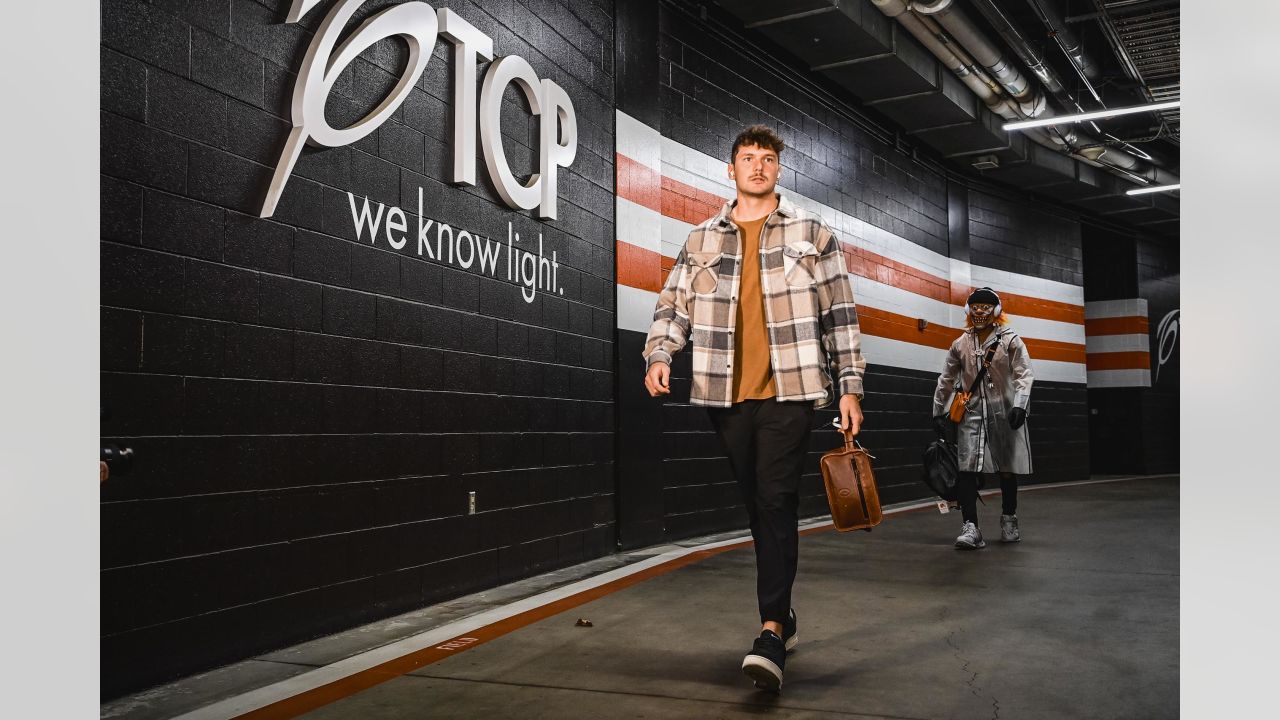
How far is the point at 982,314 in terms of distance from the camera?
240 inches

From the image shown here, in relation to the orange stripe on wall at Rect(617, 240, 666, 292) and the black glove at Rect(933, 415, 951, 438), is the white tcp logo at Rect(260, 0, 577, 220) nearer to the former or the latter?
the orange stripe on wall at Rect(617, 240, 666, 292)

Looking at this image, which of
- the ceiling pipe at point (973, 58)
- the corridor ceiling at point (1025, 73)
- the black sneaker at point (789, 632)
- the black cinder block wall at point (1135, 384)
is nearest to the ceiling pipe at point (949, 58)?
the ceiling pipe at point (973, 58)

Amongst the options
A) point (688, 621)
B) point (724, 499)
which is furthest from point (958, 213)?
point (688, 621)

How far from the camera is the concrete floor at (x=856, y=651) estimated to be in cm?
272

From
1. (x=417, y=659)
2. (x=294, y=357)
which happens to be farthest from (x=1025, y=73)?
(x=417, y=659)

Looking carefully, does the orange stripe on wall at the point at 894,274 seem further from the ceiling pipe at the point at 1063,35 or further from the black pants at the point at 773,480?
the black pants at the point at 773,480

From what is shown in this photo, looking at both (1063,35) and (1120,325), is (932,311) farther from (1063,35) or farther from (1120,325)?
(1120,325)

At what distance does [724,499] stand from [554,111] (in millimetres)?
3265

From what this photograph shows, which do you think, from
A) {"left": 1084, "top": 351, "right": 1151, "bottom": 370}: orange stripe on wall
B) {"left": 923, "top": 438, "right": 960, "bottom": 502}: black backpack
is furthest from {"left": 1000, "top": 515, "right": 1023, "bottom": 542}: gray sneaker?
→ {"left": 1084, "top": 351, "right": 1151, "bottom": 370}: orange stripe on wall

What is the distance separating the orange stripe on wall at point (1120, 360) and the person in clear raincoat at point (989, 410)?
34.8 ft

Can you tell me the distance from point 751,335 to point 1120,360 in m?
14.4

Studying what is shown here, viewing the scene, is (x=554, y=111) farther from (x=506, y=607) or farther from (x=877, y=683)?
(x=877, y=683)

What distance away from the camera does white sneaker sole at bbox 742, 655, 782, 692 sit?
110 inches
